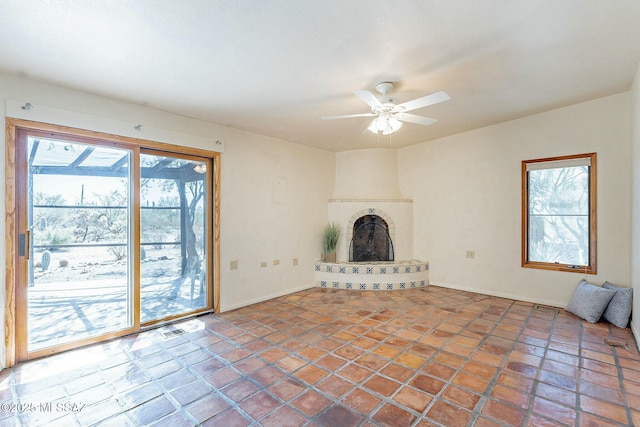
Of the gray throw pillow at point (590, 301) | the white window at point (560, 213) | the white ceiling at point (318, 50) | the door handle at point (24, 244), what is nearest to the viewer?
the white ceiling at point (318, 50)

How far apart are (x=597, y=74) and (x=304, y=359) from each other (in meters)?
3.74

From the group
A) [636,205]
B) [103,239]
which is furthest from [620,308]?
[103,239]

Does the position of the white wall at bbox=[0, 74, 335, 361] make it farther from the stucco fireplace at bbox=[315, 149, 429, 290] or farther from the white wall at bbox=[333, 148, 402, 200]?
the white wall at bbox=[333, 148, 402, 200]

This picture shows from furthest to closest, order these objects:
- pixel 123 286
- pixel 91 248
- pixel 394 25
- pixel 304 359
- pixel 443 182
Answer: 1. pixel 443 182
2. pixel 123 286
3. pixel 91 248
4. pixel 304 359
5. pixel 394 25

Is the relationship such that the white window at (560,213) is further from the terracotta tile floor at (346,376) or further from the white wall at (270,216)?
the white wall at (270,216)

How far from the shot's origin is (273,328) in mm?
3250

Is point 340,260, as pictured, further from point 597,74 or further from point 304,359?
point 597,74

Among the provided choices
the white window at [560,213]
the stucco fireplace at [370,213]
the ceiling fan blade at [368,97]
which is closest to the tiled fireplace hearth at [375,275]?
the stucco fireplace at [370,213]

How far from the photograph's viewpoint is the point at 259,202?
171 inches

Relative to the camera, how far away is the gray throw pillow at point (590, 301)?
316 centimetres

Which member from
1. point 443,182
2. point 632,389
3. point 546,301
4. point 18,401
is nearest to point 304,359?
point 18,401

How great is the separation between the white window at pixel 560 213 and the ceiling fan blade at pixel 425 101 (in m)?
2.44

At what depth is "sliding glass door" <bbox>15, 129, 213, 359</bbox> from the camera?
2.66 meters

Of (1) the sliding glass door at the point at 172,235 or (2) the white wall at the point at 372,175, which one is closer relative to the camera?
(1) the sliding glass door at the point at 172,235
